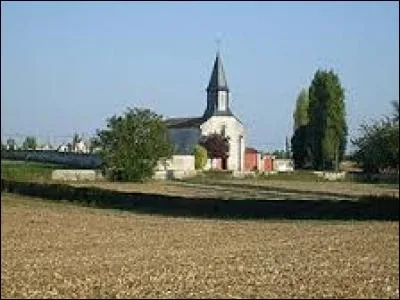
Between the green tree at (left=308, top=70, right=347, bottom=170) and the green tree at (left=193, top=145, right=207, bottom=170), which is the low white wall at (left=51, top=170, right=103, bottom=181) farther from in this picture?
the green tree at (left=308, top=70, right=347, bottom=170)

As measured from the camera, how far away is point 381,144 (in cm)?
3541

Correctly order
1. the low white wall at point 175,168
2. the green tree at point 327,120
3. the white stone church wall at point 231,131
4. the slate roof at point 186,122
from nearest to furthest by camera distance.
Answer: the low white wall at point 175,168 → the green tree at point 327,120 → the white stone church wall at point 231,131 → the slate roof at point 186,122

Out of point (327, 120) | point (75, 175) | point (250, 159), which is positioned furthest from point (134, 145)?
point (250, 159)

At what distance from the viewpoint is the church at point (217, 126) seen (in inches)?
3583

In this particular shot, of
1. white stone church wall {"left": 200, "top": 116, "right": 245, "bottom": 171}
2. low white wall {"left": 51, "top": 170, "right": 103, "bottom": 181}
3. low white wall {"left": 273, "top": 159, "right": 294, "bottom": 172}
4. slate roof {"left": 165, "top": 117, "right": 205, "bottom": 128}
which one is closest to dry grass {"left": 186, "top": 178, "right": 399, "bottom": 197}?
low white wall {"left": 51, "top": 170, "right": 103, "bottom": 181}

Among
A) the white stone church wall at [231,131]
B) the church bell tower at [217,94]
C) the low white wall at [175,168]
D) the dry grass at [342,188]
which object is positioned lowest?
the dry grass at [342,188]

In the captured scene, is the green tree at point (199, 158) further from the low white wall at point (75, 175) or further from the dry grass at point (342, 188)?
the dry grass at point (342, 188)

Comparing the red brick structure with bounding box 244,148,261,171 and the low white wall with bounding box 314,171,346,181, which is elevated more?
the red brick structure with bounding box 244,148,261,171

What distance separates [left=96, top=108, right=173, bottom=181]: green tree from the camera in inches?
2327

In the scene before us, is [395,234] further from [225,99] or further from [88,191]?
[225,99]

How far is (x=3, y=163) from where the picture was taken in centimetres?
519

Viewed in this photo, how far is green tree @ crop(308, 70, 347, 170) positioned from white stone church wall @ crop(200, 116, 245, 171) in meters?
14.6

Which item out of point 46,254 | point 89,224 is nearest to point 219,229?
point 89,224

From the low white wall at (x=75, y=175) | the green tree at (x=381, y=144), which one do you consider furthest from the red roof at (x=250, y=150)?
the green tree at (x=381, y=144)
